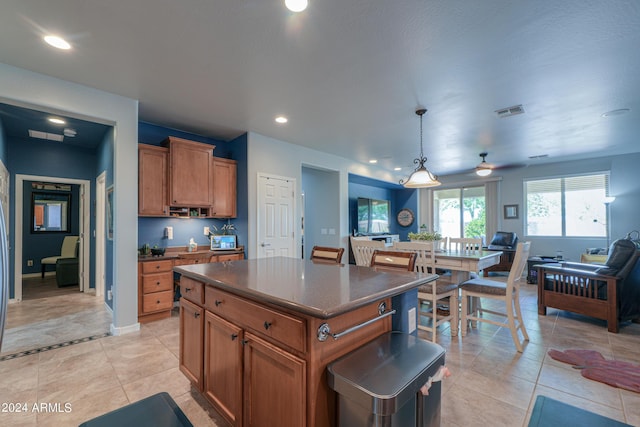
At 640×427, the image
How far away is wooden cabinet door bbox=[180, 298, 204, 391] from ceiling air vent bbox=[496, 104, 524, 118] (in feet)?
13.3

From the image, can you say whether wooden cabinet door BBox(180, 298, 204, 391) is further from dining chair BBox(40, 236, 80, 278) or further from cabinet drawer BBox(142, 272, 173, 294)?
dining chair BBox(40, 236, 80, 278)

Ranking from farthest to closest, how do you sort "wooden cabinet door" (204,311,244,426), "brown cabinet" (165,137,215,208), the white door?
the white door, "brown cabinet" (165,137,215,208), "wooden cabinet door" (204,311,244,426)

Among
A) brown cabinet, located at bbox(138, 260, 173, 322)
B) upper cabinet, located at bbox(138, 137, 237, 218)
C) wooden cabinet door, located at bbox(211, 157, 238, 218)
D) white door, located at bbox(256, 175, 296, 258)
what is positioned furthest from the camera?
white door, located at bbox(256, 175, 296, 258)

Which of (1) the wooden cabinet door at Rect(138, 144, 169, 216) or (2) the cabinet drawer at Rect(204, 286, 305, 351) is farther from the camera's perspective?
(1) the wooden cabinet door at Rect(138, 144, 169, 216)

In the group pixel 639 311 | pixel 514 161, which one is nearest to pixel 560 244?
pixel 514 161

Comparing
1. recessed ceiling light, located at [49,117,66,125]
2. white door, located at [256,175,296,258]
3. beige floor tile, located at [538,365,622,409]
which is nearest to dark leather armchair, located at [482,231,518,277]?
beige floor tile, located at [538,365,622,409]

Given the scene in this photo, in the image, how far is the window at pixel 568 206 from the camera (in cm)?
630

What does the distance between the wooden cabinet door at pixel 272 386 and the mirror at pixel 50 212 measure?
7987 mm

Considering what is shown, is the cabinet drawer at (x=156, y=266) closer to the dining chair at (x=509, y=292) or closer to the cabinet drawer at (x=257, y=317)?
the cabinet drawer at (x=257, y=317)

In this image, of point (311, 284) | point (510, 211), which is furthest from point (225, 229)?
point (510, 211)

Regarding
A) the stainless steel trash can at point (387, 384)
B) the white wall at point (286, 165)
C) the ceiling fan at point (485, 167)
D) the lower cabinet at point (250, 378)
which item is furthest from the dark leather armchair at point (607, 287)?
the lower cabinet at point (250, 378)

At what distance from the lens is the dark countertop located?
1208mm

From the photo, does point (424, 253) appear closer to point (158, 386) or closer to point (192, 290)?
point (192, 290)

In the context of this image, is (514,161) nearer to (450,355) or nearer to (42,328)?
(450,355)
